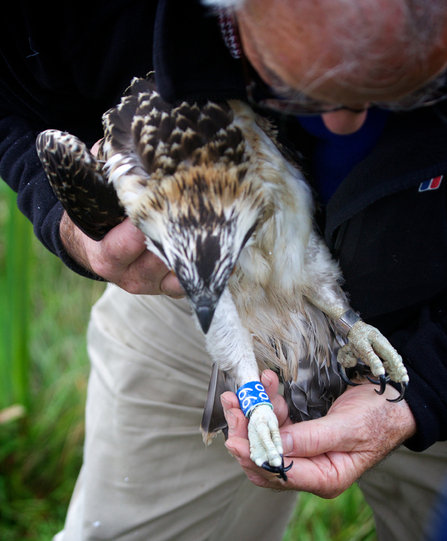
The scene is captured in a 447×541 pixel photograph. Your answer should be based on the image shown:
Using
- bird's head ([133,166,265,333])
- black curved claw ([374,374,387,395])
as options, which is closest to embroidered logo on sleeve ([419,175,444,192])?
bird's head ([133,166,265,333])

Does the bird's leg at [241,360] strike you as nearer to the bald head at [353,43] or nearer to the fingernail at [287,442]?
the fingernail at [287,442]

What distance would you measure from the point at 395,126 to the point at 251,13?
0.76 m

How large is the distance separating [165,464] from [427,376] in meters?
1.54

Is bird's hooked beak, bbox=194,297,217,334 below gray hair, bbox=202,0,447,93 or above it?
below

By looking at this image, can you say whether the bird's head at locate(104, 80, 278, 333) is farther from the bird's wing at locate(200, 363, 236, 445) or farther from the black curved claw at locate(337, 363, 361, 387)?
the black curved claw at locate(337, 363, 361, 387)

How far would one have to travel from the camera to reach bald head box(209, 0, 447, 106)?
1.13 m

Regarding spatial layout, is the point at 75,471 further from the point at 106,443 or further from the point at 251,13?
the point at 251,13

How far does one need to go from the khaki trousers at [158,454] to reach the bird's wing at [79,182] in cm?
89

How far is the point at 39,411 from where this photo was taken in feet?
12.9

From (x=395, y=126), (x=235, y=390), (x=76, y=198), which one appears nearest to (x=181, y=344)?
(x=235, y=390)

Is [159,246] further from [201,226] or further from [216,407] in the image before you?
[216,407]

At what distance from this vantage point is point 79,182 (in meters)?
1.90

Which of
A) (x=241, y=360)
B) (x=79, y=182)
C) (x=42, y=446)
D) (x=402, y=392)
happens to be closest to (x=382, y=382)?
(x=402, y=392)

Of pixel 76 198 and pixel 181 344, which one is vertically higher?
pixel 76 198
